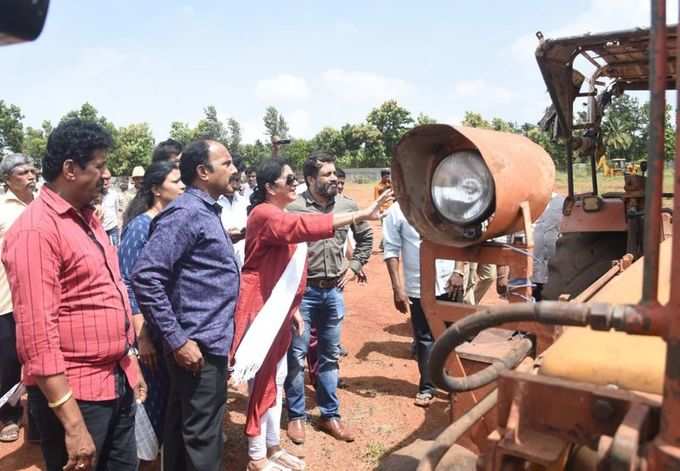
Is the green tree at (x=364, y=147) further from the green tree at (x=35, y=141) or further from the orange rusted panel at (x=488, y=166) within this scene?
the orange rusted panel at (x=488, y=166)

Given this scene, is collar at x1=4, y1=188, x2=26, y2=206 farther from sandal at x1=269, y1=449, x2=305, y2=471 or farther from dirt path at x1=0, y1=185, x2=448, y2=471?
sandal at x1=269, y1=449, x2=305, y2=471

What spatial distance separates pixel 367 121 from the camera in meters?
48.4

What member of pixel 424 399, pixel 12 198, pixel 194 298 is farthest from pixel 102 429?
pixel 424 399

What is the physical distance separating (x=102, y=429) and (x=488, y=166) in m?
1.70

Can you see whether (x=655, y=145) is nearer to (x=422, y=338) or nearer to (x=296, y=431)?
(x=296, y=431)

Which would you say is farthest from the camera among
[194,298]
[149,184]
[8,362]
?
[8,362]

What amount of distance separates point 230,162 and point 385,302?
5524 mm

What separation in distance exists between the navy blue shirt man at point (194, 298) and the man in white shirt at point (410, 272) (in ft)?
6.57

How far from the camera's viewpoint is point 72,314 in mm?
2154

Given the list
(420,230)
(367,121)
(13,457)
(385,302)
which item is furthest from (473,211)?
(367,121)

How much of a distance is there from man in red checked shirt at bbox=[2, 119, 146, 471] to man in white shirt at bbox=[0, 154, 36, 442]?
178 cm

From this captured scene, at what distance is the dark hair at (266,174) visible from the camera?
3.41 m

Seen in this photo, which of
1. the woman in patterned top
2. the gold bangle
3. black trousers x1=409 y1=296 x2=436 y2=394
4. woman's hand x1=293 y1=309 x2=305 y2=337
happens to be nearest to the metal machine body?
the gold bangle

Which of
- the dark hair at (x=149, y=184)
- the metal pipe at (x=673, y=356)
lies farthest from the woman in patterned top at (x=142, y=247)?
the metal pipe at (x=673, y=356)
